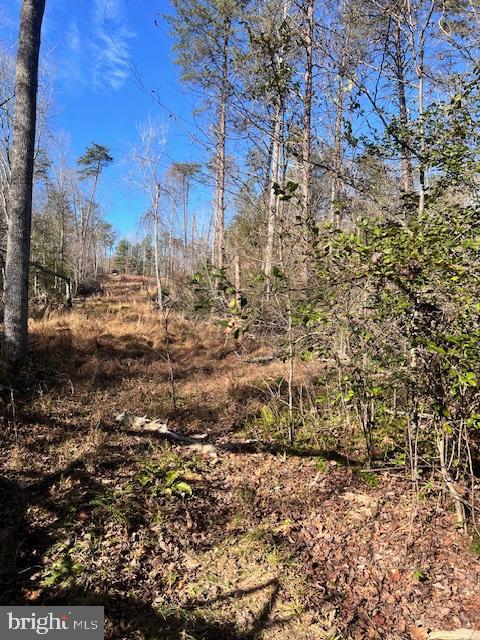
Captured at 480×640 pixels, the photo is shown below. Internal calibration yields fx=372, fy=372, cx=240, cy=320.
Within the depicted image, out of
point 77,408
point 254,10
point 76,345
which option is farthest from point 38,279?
point 254,10

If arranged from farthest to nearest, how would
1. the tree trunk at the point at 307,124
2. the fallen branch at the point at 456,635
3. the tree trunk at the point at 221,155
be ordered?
1. the tree trunk at the point at 221,155
2. the tree trunk at the point at 307,124
3. the fallen branch at the point at 456,635

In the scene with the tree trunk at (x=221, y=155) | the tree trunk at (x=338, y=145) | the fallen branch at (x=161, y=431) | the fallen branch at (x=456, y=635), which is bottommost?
the fallen branch at (x=456, y=635)

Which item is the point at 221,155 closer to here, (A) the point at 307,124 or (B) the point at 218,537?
(A) the point at 307,124

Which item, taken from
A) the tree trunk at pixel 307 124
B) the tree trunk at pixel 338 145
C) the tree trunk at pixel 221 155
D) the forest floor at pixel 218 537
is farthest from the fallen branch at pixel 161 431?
the tree trunk at pixel 338 145

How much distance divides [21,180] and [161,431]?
14.1ft

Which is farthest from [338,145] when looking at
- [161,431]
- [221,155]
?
[161,431]

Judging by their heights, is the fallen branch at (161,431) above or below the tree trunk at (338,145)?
below

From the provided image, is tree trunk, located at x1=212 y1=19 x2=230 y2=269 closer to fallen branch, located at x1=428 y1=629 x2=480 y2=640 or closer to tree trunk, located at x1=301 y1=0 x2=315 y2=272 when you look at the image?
tree trunk, located at x1=301 y1=0 x2=315 y2=272

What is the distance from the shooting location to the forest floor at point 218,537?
2.21 m

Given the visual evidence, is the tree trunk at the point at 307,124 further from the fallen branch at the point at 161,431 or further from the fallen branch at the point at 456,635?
the fallen branch at the point at 456,635

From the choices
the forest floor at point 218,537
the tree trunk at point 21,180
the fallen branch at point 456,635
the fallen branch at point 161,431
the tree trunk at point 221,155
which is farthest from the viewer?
the tree trunk at point 21,180

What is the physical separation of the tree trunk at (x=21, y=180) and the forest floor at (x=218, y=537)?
5.54 feet

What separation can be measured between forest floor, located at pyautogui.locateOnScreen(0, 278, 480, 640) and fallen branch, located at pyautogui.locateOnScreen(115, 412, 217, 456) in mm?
50

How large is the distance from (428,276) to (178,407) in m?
3.97
